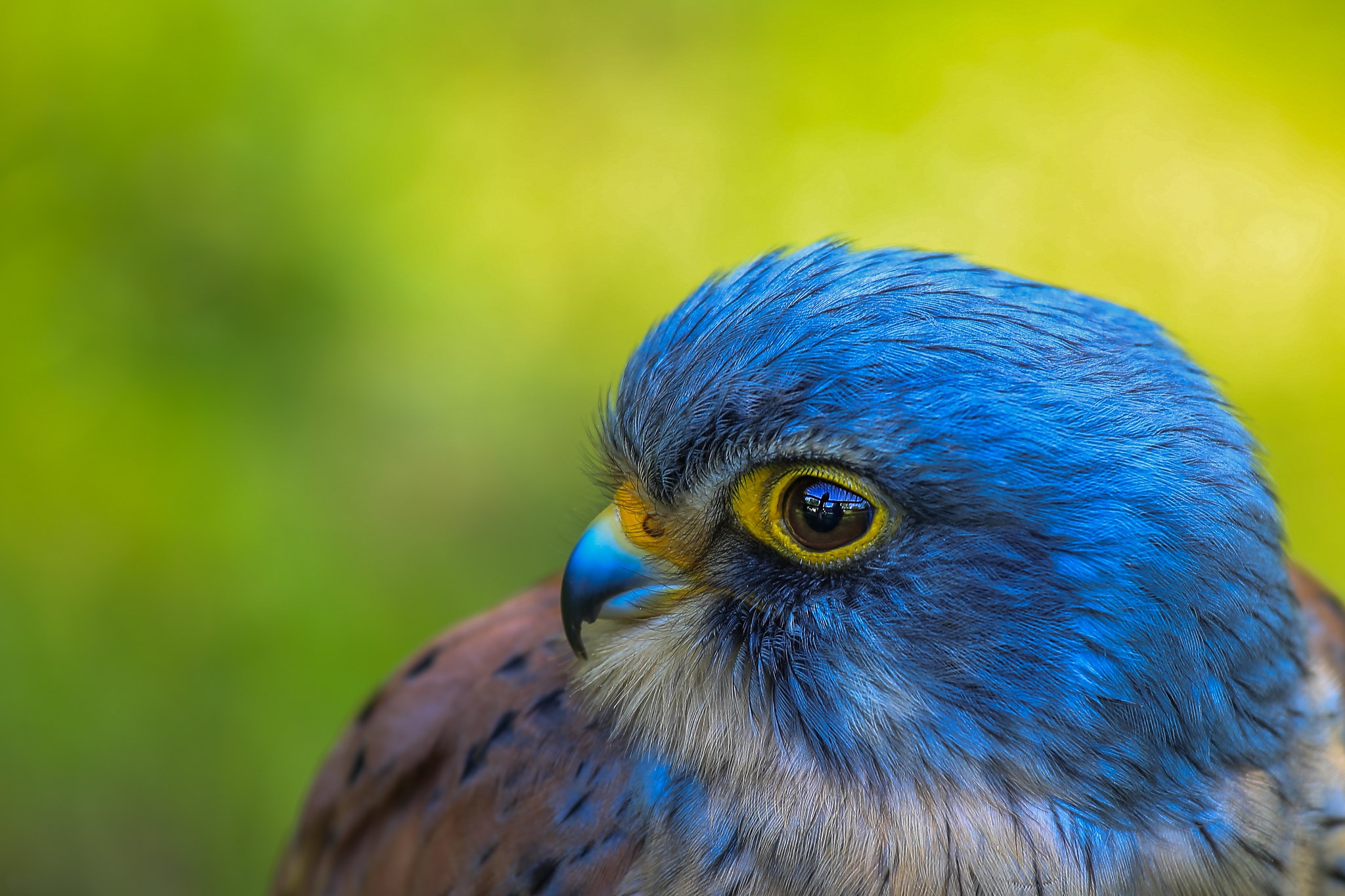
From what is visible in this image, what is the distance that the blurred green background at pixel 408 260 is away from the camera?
5504 millimetres

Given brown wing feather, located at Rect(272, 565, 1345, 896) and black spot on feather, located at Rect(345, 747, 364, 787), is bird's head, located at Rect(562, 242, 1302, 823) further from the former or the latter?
black spot on feather, located at Rect(345, 747, 364, 787)

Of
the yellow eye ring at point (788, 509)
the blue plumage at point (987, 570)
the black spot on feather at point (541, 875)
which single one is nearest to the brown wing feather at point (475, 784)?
the black spot on feather at point (541, 875)

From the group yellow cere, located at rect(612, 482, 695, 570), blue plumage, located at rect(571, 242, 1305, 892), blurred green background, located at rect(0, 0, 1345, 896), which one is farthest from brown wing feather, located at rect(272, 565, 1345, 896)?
blurred green background, located at rect(0, 0, 1345, 896)

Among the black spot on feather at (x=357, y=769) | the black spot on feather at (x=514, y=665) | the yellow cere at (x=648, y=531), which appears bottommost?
the black spot on feather at (x=357, y=769)

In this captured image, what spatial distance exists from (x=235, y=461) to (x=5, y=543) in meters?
1.10

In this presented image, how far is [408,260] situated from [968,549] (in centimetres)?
474

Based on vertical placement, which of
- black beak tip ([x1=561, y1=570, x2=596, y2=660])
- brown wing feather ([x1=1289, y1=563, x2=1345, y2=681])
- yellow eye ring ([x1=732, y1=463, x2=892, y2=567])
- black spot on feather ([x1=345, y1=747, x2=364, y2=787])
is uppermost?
yellow eye ring ([x1=732, y1=463, x2=892, y2=567])

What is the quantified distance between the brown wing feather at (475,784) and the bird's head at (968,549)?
0.28 m

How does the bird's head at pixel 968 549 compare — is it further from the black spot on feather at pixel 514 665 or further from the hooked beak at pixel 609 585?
the black spot on feather at pixel 514 665

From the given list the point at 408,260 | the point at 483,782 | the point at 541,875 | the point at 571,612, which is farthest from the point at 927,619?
the point at 408,260

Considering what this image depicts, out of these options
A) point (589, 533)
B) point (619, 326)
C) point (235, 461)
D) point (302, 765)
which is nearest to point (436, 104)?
point (619, 326)

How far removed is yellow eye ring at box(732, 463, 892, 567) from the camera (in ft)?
7.61

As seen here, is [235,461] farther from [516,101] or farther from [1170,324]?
[1170,324]

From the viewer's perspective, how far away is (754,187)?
277 inches
